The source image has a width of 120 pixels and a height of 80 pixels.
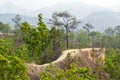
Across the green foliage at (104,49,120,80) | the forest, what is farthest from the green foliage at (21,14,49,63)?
the green foliage at (104,49,120,80)

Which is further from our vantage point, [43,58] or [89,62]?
[43,58]

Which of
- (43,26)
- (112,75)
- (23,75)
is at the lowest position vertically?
(112,75)

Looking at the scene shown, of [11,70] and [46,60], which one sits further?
[46,60]

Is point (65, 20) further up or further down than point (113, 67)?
further up

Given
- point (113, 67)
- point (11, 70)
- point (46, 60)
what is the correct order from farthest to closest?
point (46, 60) → point (113, 67) → point (11, 70)

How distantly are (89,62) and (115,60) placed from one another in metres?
5.69

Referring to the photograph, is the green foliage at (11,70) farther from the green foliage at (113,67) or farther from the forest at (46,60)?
the green foliage at (113,67)

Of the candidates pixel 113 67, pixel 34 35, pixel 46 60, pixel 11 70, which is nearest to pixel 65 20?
pixel 46 60

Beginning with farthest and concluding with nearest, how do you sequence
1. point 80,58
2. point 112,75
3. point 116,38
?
point 116,38
point 80,58
point 112,75

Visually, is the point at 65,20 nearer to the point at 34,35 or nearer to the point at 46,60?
the point at 46,60

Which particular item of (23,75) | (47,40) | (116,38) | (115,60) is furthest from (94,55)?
(116,38)

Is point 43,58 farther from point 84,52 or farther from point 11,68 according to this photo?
point 11,68

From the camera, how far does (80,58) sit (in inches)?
1836

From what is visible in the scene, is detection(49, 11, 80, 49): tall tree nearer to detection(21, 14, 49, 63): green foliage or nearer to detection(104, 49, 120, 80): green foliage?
detection(104, 49, 120, 80): green foliage
